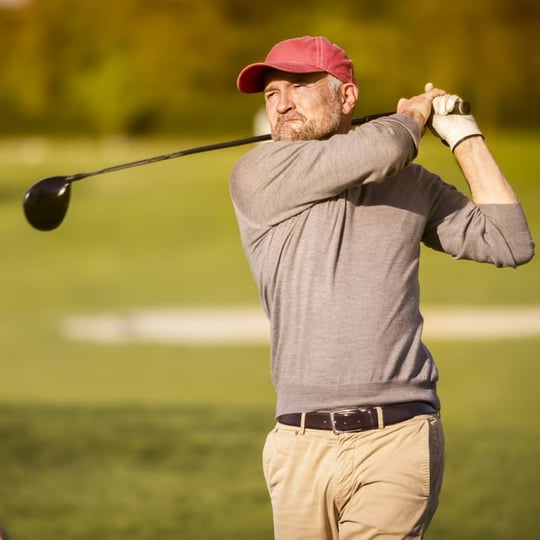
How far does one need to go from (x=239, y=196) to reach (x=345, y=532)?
2.70ft

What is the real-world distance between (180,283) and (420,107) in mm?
16354

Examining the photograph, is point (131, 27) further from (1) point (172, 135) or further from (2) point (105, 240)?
(2) point (105, 240)

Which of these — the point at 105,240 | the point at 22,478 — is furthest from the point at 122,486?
the point at 105,240

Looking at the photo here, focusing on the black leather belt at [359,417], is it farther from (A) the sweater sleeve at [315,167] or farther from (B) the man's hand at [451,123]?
(B) the man's hand at [451,123]

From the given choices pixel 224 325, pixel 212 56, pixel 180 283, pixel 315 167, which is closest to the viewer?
pixel 315 167

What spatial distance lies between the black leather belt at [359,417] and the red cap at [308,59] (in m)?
0.78

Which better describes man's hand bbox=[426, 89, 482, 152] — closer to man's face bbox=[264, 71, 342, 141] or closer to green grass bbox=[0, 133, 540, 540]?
man's face bbox=[264, 71, 342, 141]

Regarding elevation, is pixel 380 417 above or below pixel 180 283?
above

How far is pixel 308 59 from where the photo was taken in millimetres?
2945

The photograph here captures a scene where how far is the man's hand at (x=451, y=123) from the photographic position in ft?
9.70

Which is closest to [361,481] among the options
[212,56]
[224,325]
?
[224,325]

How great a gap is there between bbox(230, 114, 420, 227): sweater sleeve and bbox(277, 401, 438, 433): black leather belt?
0.46 meters

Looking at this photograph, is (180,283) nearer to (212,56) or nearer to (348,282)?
(348,282)

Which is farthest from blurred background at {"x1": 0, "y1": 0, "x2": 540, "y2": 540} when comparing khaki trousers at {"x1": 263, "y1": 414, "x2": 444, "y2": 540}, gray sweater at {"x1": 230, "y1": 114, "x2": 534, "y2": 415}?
gray sweater at {"x1": 230, "y1": 114, "x2": 534, "y2": 415}
